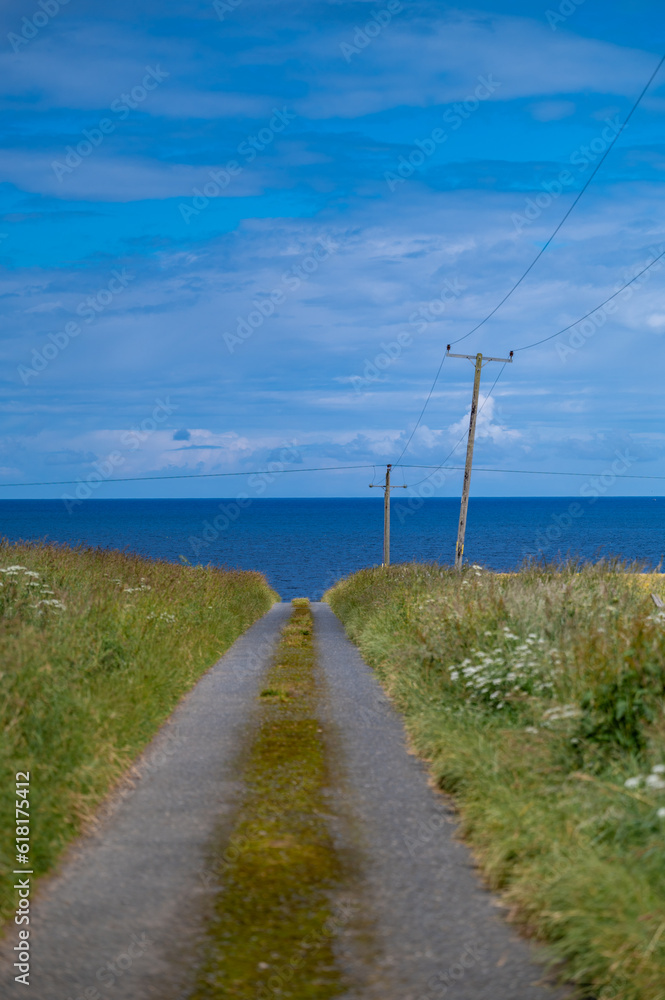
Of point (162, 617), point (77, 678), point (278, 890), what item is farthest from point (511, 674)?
point (162, 617)

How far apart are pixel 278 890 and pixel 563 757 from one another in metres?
2.48

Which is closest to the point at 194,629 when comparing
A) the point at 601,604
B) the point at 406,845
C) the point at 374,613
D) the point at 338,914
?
the point at 374,613

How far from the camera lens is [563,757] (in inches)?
254

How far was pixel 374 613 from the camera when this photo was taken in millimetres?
18953

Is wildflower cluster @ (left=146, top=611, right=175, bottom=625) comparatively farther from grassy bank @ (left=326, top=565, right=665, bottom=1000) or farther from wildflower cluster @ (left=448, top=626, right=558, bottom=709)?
wildflower cluster @ (left=448, top=626, right=558, bottom=709)

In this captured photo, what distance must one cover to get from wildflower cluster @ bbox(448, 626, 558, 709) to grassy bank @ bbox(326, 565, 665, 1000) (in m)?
0.02

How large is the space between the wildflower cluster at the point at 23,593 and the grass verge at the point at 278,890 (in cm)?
382

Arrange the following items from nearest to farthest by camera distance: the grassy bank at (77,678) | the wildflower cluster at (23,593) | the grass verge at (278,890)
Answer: the grass verge at (278,890)
the grassy bank at (77,678)
the wildflower cluster at (23,593)

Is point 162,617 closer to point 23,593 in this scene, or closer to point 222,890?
point 23,593

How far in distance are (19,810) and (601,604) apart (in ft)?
23.9

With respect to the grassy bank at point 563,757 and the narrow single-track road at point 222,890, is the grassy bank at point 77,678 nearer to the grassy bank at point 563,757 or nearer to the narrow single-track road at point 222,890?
the narrow single-track road at point 222,890

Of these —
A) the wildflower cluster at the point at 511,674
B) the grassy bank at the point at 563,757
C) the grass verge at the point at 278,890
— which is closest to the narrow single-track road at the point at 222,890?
the grass verge at the point at 278,890

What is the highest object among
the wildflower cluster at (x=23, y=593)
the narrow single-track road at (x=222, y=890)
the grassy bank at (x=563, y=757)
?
the wildflower cluster at (x=23, y=593)

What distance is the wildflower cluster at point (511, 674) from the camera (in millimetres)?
8055
